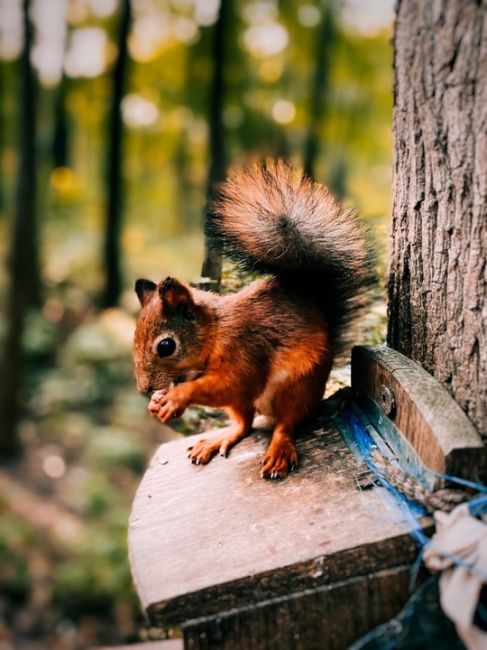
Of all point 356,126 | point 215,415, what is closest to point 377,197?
point 356,126

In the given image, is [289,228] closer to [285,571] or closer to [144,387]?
[144,387]

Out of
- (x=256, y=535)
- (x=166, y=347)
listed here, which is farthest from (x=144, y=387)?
(x=256, y=535)

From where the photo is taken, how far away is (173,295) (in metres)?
1.53

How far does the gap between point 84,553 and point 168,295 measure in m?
3.72

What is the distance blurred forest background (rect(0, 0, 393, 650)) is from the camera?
469 centimetres

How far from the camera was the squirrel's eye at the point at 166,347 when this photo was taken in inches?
59.6

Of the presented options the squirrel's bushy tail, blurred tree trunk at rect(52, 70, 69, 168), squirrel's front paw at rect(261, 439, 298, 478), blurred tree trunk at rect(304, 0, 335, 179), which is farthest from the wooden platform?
blurred tree trunk at rect(52, 70, 69, 168)

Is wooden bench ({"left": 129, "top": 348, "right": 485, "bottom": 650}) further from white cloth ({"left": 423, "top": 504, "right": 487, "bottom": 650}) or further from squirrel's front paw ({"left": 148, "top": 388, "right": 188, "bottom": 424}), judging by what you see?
squirrel's front paw ({"left": 148, "top": 388, "right": 188, "bottom": 424})

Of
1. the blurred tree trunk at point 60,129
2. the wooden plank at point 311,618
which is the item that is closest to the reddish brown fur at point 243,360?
the wooden plank at point 311,618

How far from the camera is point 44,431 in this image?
264 inches

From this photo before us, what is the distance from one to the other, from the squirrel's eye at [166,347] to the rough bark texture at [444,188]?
55 centimetres

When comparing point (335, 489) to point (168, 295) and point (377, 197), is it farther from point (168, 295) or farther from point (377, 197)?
point (377, 197)

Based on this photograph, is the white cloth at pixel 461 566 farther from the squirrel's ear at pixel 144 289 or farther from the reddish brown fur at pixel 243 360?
the squirrel's ear at pixel 144 289

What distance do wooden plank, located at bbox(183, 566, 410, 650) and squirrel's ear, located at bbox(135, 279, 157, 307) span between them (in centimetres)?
83
